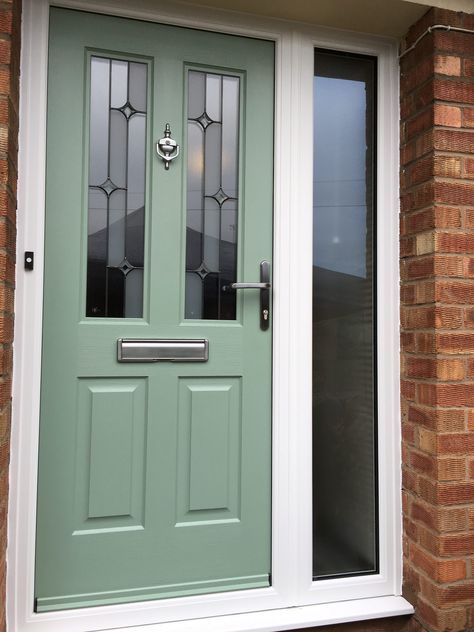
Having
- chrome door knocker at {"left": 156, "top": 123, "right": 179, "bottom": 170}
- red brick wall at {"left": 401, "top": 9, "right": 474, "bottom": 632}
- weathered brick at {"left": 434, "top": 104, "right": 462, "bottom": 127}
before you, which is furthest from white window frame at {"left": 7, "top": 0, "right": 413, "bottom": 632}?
chrome door knocker at {"left": 156, "top": 123, "right": 179, "bottom": 170}

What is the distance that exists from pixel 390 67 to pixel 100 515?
208cm

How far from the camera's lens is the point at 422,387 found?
1.96 m

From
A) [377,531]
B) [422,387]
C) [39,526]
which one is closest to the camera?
[39,526]

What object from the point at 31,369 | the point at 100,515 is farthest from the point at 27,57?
the point at 100,515

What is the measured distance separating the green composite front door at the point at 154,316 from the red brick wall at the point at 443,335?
0.57m

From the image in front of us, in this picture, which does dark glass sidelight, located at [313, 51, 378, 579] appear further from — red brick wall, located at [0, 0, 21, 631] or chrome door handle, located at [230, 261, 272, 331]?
red brick wall, located at [0, 0, 21, 631]

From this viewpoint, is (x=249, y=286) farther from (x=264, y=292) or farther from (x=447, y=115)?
(x=447, y=115)

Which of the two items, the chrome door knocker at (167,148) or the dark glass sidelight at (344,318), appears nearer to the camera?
the chrome door knocker at (167,148)

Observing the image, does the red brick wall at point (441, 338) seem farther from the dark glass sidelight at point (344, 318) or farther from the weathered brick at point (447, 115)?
the dark glass sidelight at point (344, 318)

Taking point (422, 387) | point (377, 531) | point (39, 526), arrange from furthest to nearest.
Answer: point (377, 531) < point (422, 387) < point (39, 526)

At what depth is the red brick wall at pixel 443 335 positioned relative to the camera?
186cm

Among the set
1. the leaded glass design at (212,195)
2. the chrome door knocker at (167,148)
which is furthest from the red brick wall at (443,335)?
the chrome door knocker at (167,148)

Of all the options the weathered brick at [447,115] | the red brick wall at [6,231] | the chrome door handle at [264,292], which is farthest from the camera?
the chrome door handle at [264,292]

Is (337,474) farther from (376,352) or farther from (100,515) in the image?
(100,515)
